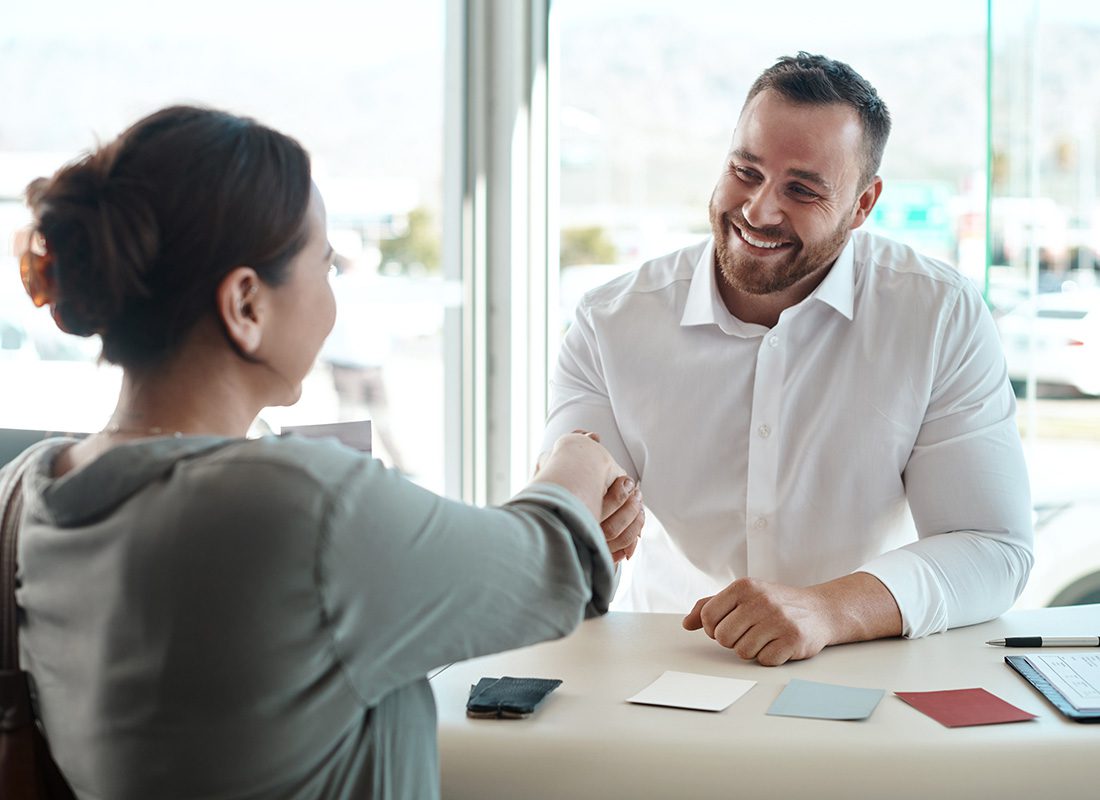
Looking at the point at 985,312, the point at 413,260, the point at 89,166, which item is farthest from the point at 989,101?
the point at 89,166

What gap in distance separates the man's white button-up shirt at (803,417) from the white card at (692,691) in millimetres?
639

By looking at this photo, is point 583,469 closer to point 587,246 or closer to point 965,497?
point 965,497

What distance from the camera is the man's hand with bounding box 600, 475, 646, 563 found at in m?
1.74

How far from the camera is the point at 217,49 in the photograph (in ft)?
11.9

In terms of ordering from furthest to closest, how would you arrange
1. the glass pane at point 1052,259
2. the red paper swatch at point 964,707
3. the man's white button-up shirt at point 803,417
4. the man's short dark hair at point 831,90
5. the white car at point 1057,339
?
the white car at point 1057,339, the glass pane at point 1052,259, the man's short dark hair at point 831,90, the man's white button-up shirt at point 803,417, the red paper swatch at point 964,707

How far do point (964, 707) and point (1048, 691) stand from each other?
14 cm

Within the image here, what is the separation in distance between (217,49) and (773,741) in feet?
10.1

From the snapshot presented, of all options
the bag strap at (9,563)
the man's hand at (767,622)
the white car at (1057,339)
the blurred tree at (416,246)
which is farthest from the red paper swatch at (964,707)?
the blurred tree at (416,246)

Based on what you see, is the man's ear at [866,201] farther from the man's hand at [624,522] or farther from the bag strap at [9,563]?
the bag strap at [9,563]

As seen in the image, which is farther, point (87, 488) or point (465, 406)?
point (465, 406)

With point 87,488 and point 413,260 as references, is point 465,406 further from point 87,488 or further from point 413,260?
point 87,488

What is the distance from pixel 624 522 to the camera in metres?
1.86

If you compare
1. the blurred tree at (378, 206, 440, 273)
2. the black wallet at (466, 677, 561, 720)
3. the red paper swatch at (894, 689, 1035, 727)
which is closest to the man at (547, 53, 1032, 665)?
the red paper swatch at (894, 689, 1035, 727)

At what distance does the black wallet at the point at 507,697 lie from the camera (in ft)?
4.63
